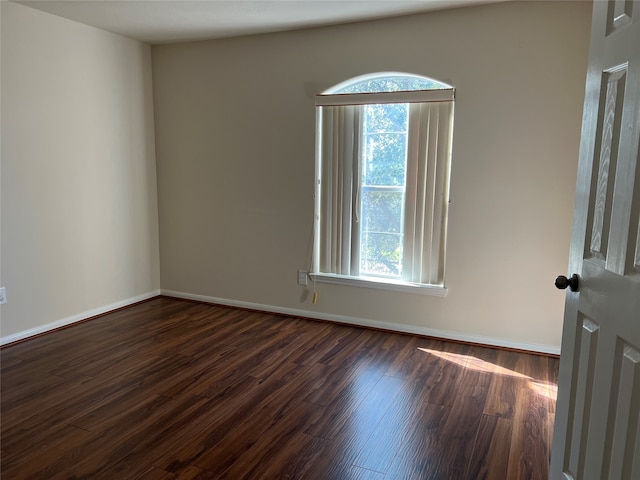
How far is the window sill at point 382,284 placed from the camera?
11.6 feet

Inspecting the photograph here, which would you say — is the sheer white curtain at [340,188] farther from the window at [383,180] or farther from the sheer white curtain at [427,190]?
the sheer white curtain at [427,190]

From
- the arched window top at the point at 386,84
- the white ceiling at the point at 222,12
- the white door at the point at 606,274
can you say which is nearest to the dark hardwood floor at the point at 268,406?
the white door at the point at 606,274

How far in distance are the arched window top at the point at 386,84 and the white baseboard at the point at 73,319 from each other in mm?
2605

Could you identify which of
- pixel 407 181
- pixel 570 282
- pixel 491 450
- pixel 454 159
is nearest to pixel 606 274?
pixel 570 282

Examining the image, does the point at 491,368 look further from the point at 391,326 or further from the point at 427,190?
the point at 427,190

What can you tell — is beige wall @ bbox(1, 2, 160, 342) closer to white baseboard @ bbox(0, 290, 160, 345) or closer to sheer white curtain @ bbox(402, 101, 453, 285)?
white baseboard @ bbox(0, 290, 160, 345)

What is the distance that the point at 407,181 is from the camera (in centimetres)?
357

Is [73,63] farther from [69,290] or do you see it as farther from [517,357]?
[517,357]

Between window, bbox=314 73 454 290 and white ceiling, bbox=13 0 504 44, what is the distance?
499mm

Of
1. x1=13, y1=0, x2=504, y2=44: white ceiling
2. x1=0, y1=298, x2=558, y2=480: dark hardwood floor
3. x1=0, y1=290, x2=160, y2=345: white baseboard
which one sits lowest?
x1=0, y1=298, x2=558, y2=480: dark hardwood floor

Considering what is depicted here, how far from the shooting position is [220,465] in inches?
79.0

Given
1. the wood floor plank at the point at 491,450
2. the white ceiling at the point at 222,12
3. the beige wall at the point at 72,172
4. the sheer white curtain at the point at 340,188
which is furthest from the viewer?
the sheer white curtain at the point at 340,188

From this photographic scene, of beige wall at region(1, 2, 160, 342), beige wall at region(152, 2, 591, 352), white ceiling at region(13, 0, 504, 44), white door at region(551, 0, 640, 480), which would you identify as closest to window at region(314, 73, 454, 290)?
beige wall at region(152, 2, 591, 352)

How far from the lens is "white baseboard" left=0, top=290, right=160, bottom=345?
337cm
